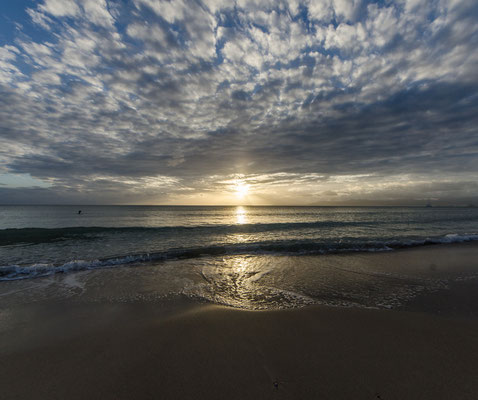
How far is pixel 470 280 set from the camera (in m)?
7.59

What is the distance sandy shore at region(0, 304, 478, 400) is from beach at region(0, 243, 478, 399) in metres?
0.02

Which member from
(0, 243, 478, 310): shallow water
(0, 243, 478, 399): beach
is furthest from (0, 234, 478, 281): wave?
(0, 243, 478, 399): beach

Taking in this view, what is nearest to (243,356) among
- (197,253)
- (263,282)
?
(263,282)

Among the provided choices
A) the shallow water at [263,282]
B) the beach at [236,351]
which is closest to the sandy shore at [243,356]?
the beach at [236,351]

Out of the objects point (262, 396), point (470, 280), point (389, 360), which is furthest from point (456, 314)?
point (262, 396)

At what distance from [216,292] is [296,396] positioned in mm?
4249

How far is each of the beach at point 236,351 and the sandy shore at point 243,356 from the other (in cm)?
2

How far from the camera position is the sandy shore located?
2.91 meters

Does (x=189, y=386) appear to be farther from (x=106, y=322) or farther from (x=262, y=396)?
(x=106, y=322)

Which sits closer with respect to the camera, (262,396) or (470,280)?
(262,396)

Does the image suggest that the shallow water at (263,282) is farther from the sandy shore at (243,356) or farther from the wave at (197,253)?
the sandy shore at (243,356)

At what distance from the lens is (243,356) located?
362 cm

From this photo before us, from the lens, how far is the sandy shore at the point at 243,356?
2.91 metres

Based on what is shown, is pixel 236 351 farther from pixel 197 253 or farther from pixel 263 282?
pixel 197 253
